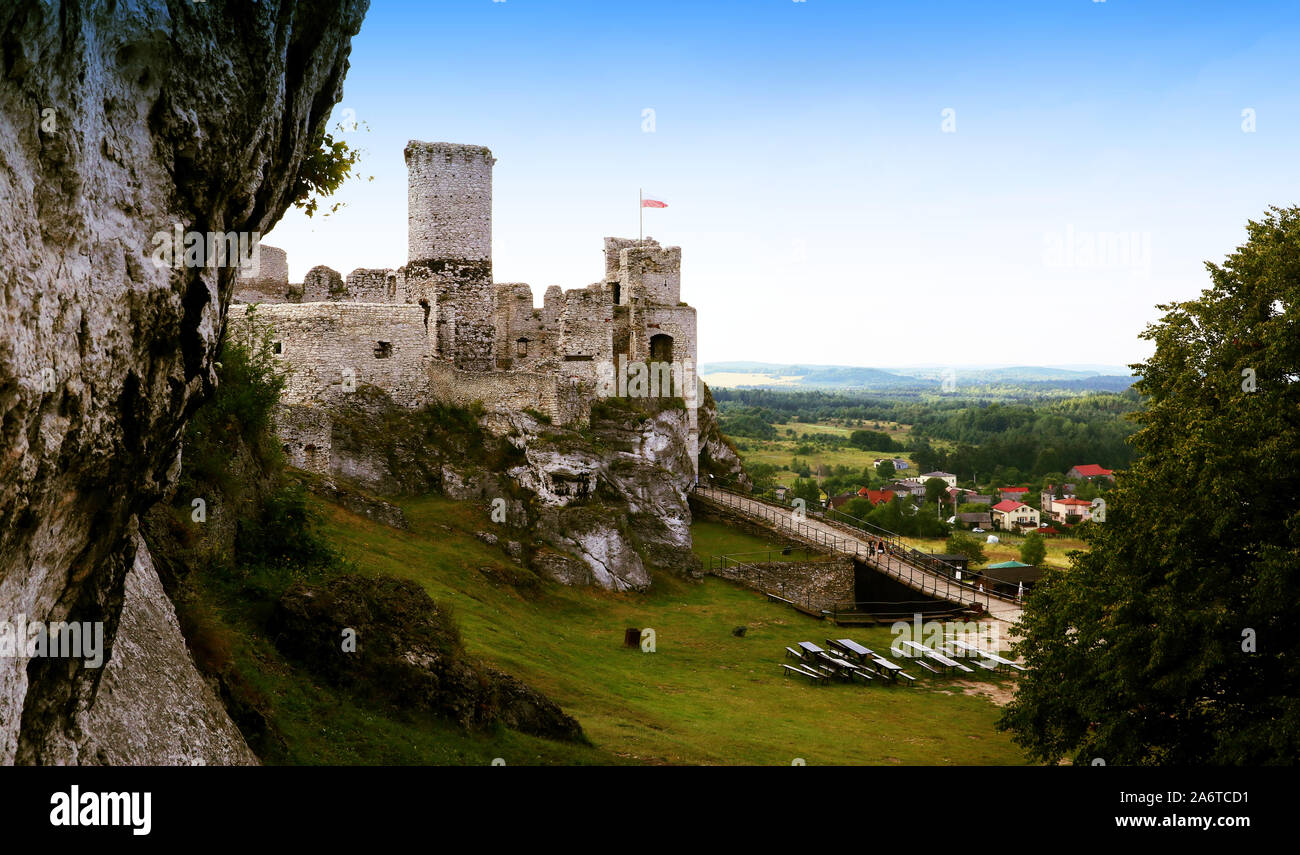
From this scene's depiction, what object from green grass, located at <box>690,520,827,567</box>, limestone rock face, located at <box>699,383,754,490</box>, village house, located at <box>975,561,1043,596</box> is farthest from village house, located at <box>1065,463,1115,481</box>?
green grass, located at <box>690,520,827,567</box>

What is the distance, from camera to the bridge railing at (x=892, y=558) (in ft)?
124

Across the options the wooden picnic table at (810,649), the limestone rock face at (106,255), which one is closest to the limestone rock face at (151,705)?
the limestone rock face at (106,255)

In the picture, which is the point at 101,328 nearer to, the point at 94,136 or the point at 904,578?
the point at 94,136

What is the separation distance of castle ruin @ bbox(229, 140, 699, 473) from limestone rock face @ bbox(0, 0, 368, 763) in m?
19.9

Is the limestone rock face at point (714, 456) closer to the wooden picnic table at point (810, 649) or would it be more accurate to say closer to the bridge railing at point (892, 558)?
the bridge railing at point (892, 558)

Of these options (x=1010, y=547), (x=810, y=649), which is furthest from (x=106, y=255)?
(x=1010, y=547)

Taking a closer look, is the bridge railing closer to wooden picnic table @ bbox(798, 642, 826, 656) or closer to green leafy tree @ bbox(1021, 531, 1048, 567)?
wooden picnic table @ bbox(798, 642, 826, 656)

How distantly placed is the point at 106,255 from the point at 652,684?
1832cm

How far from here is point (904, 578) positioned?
38344mm

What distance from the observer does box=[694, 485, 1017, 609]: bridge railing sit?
124 ft

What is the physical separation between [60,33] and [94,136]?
667 millimetres

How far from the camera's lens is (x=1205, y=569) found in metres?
16.0
